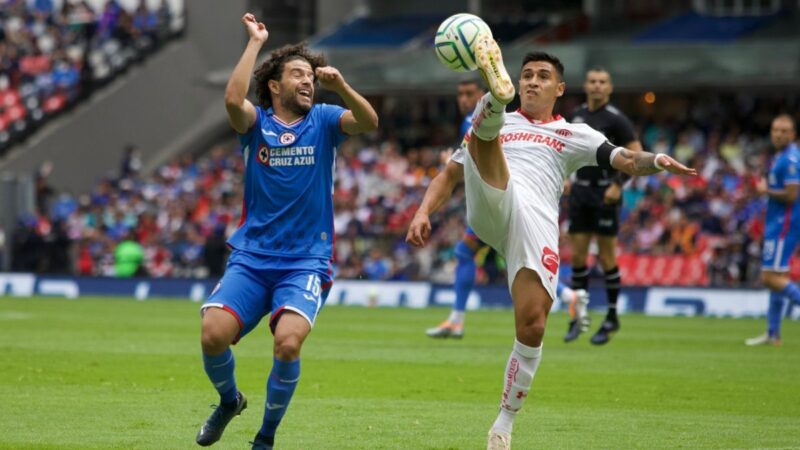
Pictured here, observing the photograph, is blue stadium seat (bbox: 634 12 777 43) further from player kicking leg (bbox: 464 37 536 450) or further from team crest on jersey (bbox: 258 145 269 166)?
team crest on jersey (bbox: 258 145 269 166)

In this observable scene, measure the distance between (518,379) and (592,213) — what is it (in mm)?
7790

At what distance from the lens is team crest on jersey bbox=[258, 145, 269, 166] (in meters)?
8.79

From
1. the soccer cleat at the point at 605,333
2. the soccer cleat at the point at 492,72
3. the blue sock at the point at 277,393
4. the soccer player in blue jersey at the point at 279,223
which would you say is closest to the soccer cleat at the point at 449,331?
the soccer cleat at the point at 605,333

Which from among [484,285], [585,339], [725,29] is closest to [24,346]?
[585,339]

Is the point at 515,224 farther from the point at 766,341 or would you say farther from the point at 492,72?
the point at 766,341

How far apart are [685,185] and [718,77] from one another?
4.01m

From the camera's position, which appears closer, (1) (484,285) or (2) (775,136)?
(2) (775,136)

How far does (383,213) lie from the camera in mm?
Result: 31016

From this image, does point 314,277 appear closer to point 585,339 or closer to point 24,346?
point 24,346

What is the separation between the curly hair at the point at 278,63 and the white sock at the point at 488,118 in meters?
1.13

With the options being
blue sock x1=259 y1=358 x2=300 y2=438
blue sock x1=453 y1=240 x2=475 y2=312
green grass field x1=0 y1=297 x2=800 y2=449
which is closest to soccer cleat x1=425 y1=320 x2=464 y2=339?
green grass field x1=0 y1=297 x2=800 y2=449

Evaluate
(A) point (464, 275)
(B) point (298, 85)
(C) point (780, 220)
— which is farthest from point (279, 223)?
(C) point (780, 220)

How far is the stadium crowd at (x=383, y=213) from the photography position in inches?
1065

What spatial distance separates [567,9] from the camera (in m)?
39.0
